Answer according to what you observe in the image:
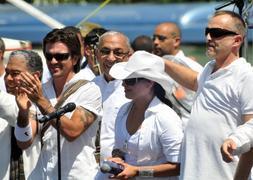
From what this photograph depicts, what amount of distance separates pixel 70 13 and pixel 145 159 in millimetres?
12143

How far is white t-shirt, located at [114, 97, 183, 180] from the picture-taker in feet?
20.5

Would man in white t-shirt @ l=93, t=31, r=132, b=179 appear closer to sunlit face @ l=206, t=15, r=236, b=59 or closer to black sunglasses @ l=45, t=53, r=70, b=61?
black sunglasses @ l=45, t=53, r=70, b=61

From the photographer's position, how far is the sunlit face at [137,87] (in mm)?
6332

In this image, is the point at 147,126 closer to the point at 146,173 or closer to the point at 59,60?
the point at 146,173

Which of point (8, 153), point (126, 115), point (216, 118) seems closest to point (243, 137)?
point (216, 118)

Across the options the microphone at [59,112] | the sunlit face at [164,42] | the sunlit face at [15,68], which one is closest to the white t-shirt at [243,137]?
the microphone at [59,112]

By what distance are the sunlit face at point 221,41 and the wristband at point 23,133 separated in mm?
1418

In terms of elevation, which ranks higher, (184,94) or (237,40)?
(237,40)

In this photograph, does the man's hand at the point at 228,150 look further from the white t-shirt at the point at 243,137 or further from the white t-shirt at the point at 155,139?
the white t-shirt at the point at 155,139

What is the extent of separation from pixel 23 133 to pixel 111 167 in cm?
77

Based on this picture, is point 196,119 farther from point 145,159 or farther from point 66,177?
point 66,177

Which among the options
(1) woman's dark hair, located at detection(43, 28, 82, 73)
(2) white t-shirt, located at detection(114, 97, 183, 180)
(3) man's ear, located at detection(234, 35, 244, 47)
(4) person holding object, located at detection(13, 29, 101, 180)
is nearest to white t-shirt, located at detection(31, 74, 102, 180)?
(4) person holding object, located at detection(13, 29, 101, 180)

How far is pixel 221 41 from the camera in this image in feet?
19.7

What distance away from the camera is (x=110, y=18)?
18.1m
